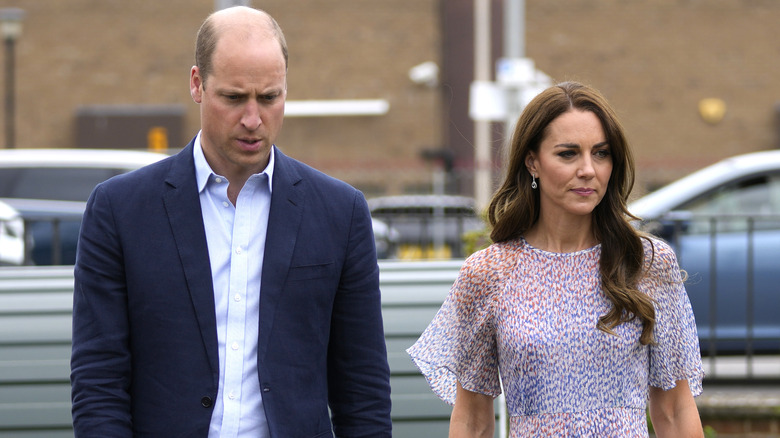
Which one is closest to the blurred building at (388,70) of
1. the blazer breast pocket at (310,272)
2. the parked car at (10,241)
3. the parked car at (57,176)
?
the parked car at (57,176)

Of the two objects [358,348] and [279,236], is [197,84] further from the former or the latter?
[358,348]

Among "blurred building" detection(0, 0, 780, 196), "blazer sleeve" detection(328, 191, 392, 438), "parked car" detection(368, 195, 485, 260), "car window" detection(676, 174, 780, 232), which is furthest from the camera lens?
"blurred building" detection(0, 0, 780, 196)

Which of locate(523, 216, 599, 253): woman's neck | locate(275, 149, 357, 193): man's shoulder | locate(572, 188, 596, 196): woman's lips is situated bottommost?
locate(523, 216, 599, 253): woman's neck

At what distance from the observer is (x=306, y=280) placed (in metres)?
2.45

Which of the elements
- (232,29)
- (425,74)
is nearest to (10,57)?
(425,74)

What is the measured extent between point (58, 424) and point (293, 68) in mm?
24325

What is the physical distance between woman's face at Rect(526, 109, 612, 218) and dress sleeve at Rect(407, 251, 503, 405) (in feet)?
0.87

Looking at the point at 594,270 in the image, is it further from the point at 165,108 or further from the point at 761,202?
the point at 165,108

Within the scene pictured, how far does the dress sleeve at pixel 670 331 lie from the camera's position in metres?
2.63

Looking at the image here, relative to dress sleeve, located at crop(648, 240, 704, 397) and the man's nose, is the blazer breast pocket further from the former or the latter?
dress sleeve, located at crop(648, 240, 704, 397)

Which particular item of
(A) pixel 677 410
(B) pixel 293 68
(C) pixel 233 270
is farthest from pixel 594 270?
(B) pixel 293 68

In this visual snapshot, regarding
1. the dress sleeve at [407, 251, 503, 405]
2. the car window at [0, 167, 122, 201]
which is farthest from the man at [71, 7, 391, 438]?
the car window at [0, 167, 122, 201]

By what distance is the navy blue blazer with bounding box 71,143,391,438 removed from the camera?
2361mm

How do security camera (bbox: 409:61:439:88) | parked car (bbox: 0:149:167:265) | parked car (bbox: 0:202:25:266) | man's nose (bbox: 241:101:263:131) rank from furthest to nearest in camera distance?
security camera (bbox: 409:61:439:88), parked car (bbox: 0:149:167:265), parked car (bbox: 0:202:25:266), man's nose (bbox: 241:101:263:131)
